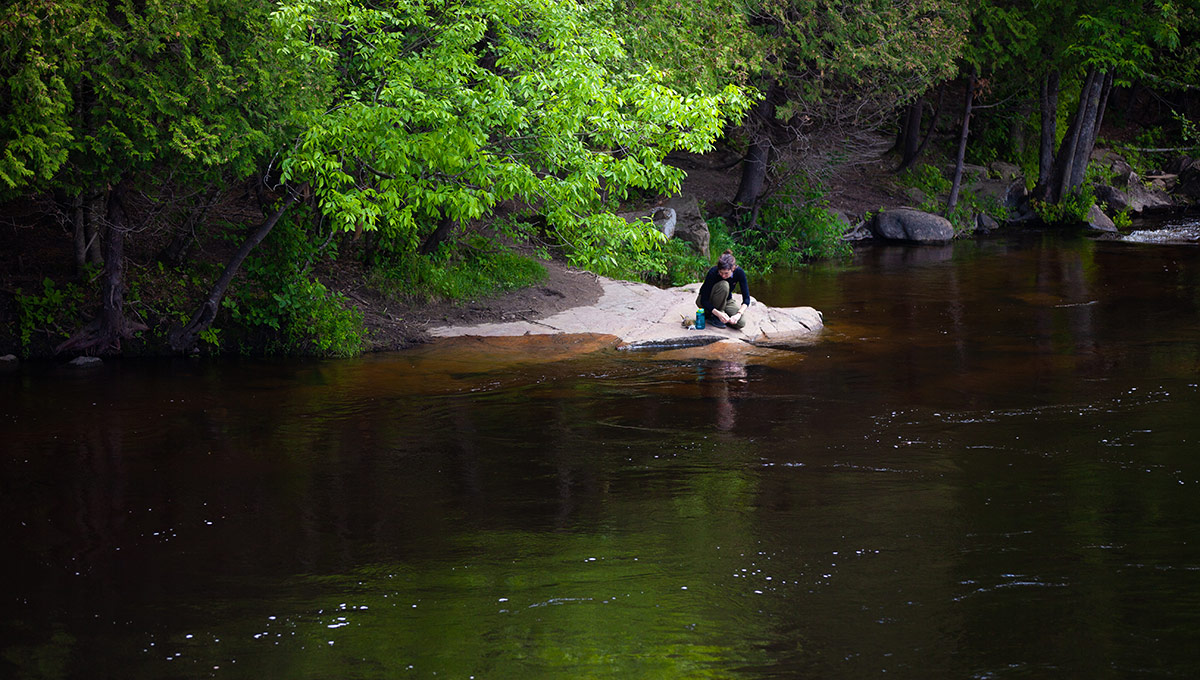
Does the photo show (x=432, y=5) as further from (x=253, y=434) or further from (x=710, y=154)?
(x=710, y=154)

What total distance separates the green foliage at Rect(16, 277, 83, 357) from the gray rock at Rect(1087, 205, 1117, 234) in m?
24.0

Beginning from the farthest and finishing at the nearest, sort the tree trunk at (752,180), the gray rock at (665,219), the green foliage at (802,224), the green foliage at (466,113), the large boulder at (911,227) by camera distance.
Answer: the large boulder at (911,227), the tree trunk at (752,180), the green foliage at (802,224), the gray rock at (665,219), the green foliage at (466,113)

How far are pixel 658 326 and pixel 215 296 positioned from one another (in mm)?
6060

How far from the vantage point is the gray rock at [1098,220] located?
1096 inches

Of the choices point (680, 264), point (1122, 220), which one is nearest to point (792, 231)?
point (680, 264)

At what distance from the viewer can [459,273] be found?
17141 millimetres

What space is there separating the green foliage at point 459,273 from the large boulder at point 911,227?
40.7ft

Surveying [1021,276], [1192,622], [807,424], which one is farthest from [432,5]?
[1021,276]

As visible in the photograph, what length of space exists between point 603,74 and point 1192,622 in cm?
905

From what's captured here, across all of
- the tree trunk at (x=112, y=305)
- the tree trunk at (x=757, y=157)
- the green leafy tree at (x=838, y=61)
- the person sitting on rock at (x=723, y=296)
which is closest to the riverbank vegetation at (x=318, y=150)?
the tree trunk at (x=112, y=305)

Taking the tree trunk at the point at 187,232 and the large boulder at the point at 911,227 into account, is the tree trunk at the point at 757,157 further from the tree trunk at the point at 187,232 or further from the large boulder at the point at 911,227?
the tree trunk at the point at 187,232

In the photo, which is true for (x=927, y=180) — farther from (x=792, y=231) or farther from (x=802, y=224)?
(x=792, y=231)

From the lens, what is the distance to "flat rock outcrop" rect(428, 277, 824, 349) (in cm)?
1491

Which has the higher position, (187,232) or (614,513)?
(187,232)
